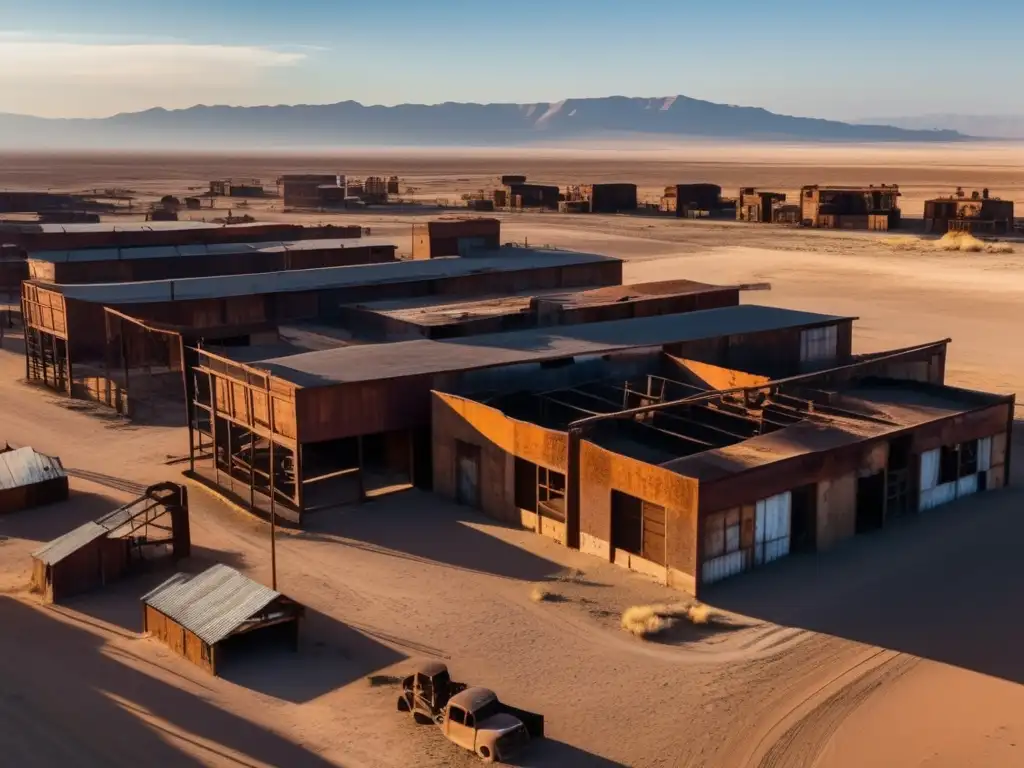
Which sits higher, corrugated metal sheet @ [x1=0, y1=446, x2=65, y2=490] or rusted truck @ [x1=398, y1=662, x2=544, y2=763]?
corrugated metal sheet @ [x1=0, y1=446, x2=65, y2=490]

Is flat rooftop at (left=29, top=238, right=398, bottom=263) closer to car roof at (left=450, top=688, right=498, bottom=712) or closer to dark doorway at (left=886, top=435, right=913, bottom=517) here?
dark doorway at (left=886, top=435, right=913, bottom=517)

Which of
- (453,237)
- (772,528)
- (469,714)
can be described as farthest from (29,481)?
(453,237)

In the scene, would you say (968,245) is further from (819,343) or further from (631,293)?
(819,343)

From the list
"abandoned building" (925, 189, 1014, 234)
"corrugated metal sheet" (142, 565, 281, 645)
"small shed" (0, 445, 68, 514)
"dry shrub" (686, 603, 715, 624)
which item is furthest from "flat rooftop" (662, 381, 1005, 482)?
"abandoned building" (925, 189, 1014, 234)

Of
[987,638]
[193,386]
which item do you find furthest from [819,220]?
[987,638]

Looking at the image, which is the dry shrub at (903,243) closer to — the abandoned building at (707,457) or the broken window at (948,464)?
the abandoned building at (707,457)

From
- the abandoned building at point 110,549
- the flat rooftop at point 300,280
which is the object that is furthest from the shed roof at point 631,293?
the abandoned building at point 110,549
